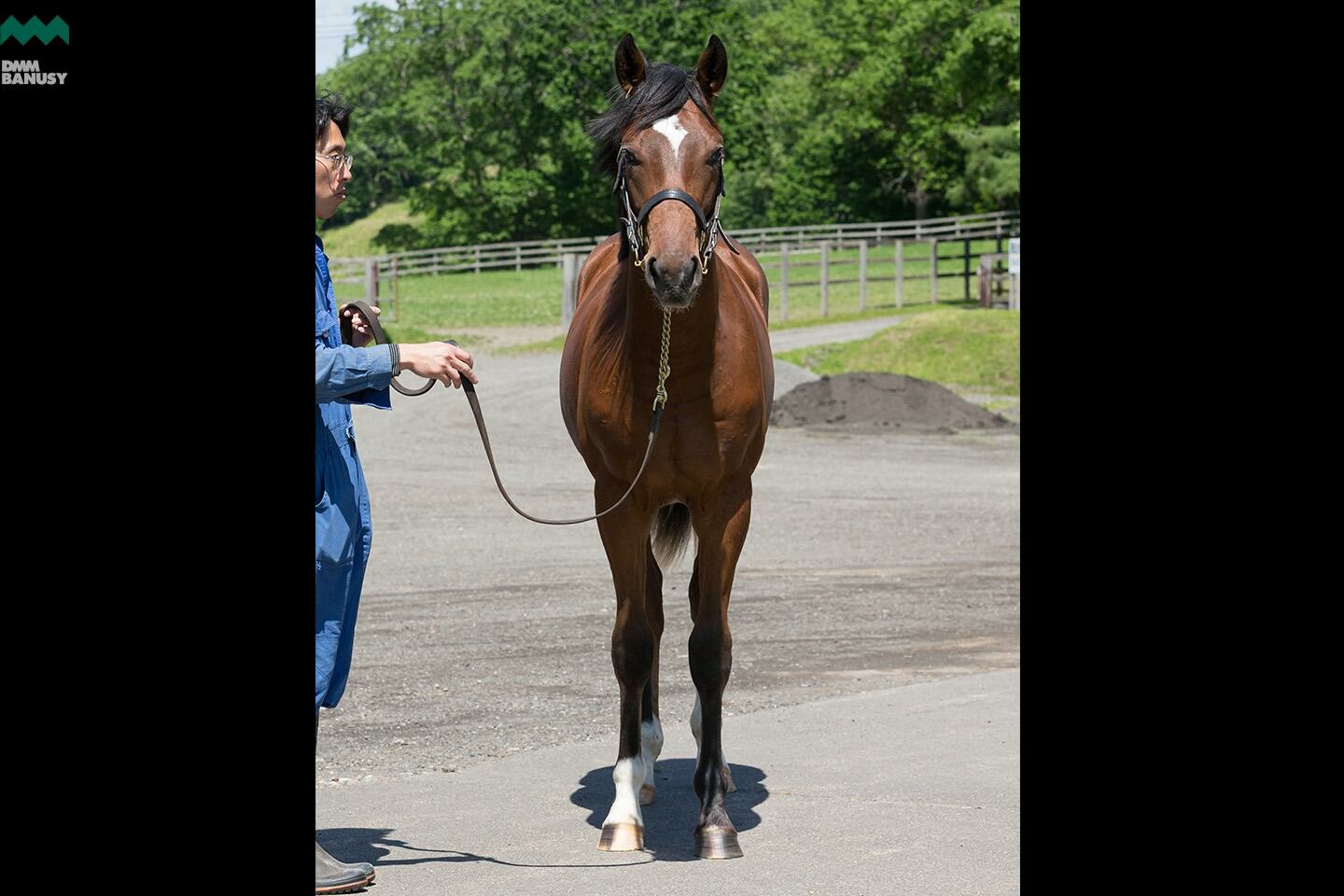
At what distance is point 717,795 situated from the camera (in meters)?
5.25

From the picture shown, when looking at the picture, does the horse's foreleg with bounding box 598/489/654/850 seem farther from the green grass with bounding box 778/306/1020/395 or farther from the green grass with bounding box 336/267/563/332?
the green grass with bounding box 336/267/563/332

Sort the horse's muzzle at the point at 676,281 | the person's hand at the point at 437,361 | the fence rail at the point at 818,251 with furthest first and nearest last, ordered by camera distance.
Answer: the fence rail at the point at 818,251
the horse's muzzle at the point at 676,281
the person's hand at the point at 437,361

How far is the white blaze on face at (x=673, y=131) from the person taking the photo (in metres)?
4.71

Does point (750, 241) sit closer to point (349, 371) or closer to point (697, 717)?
point (697, 717)

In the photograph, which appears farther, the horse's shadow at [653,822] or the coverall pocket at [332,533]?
the horse's shadow at [653,822]

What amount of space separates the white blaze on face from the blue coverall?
1053mm

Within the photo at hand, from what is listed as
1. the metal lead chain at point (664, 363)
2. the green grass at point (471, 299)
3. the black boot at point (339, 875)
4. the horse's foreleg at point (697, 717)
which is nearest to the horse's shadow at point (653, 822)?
the horse's foreleg at point (697, 717)

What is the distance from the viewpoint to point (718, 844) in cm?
512

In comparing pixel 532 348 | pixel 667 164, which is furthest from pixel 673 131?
pixel 532 348

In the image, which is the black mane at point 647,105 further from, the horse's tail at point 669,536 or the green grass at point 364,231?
the green grass at point 364,231

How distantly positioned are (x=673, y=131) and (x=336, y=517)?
4.92 ft
